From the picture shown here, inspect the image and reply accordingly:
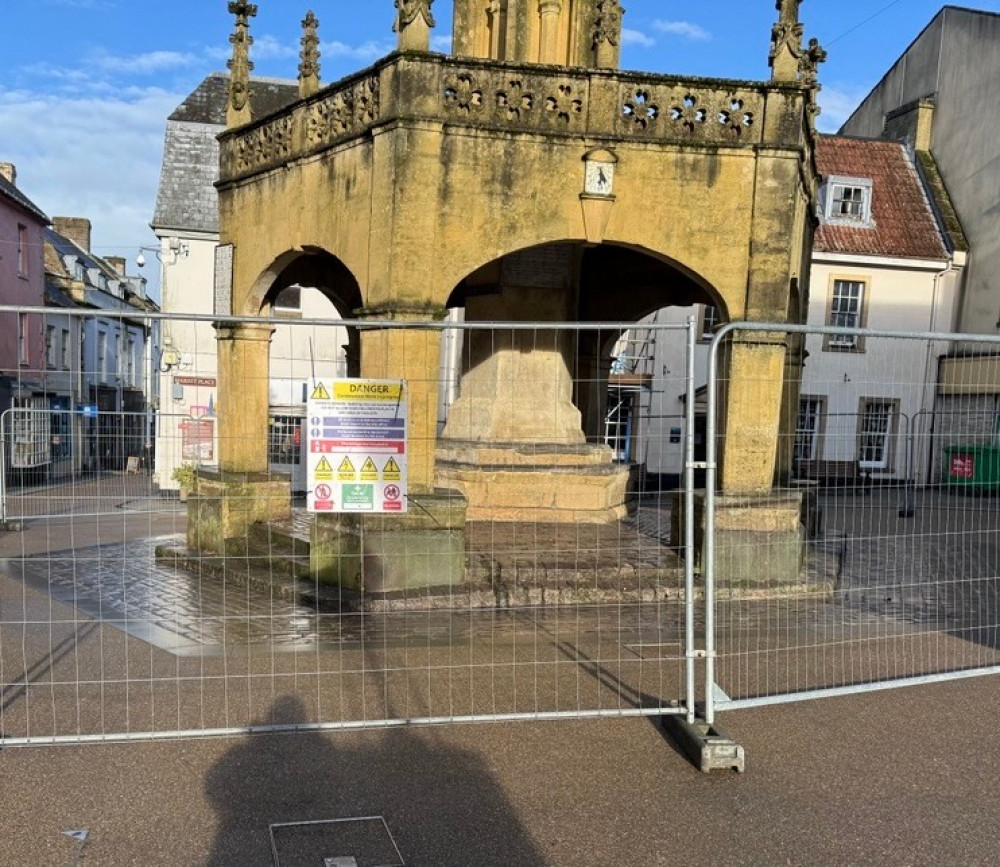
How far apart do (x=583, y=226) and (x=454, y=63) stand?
1.98 metres

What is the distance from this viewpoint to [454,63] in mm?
8469

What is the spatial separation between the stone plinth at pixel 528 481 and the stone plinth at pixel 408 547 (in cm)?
308

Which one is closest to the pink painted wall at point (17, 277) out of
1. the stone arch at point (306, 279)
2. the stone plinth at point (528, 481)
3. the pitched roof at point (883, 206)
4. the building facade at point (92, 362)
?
the building facade at point (92, 362)

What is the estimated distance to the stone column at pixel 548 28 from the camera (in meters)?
10.9

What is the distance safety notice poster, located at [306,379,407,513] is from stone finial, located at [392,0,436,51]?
4.12 m

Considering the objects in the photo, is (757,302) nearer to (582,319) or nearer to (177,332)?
(582,319)

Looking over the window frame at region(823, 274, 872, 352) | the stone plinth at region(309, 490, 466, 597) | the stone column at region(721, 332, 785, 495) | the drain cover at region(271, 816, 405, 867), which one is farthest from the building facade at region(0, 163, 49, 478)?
the drain cover at region(271, 816, 405, 867)

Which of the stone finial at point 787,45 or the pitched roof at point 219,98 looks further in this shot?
the pitched roof at point 219,98

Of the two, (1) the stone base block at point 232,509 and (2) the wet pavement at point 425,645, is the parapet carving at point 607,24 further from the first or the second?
(1) the stone base block at point 232,509

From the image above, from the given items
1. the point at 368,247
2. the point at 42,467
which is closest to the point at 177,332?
the point at 42,467

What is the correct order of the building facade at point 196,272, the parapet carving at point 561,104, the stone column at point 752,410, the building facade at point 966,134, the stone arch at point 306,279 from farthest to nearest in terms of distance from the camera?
1. the building facade at point 966,134
2. the building facade at point 196,272
3. the stone arch at point 306,279
4. the stone column at point 752,410
5. the parapet carving at point 561,104

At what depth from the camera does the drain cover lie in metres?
3.76

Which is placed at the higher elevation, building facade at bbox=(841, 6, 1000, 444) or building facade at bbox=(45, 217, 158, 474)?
building facade at bbox=(841, 6, 1000, 444)

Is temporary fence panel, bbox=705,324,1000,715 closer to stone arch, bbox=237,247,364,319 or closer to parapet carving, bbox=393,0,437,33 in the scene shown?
parapet carving, bbox=393,0,437,33
